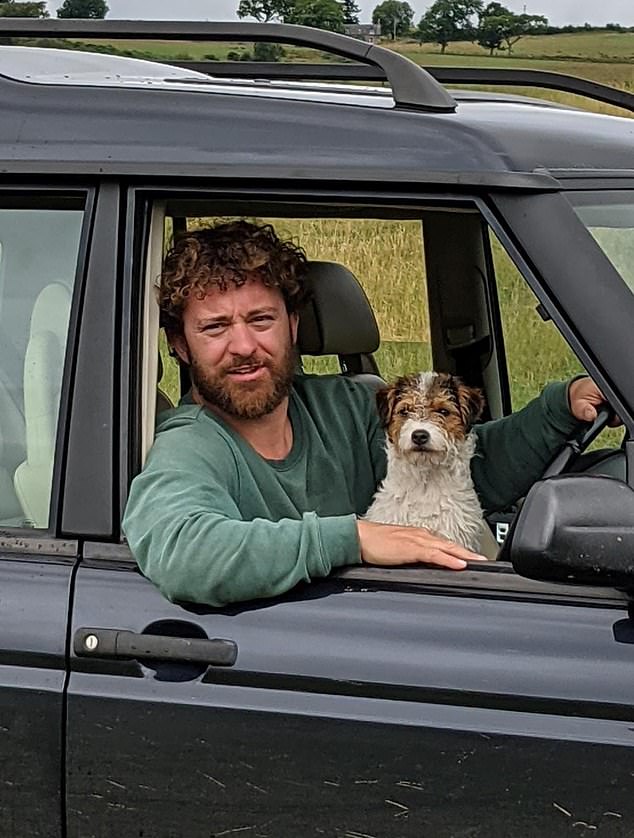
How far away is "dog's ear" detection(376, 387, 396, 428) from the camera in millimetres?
3377

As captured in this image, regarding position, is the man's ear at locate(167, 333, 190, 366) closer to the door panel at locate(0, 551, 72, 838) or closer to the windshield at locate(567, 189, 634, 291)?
the door panel at locate(0, 551, 72, 838)

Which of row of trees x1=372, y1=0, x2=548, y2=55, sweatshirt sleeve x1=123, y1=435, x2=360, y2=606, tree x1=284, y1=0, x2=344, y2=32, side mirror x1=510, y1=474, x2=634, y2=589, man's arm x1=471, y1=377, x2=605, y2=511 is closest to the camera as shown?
side mirror x1=510, y1=474, x2=634, y2=589

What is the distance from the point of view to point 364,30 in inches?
133

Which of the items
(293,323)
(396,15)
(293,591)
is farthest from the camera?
(396,15)

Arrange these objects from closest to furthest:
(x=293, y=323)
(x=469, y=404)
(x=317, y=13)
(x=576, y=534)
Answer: (x=576, y=534), (x=293, y=323), (x=469, y=404), (x=317, y=13)

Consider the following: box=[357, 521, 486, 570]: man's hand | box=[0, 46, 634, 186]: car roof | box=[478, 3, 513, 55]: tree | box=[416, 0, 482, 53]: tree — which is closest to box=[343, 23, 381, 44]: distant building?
box=[0, 46, 634, 186]: car roof

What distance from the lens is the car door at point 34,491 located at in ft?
7.61

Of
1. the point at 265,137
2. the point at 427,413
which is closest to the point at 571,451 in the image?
the point at 427,413

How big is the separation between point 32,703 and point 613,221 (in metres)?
1.32

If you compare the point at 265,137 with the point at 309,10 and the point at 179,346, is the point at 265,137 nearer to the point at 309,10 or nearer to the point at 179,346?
the point at 179,346

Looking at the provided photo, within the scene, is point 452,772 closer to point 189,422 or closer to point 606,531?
point 606,531

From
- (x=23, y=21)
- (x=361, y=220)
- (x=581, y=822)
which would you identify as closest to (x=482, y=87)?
(x=361, y=220)

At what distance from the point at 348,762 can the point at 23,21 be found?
5.19 feet

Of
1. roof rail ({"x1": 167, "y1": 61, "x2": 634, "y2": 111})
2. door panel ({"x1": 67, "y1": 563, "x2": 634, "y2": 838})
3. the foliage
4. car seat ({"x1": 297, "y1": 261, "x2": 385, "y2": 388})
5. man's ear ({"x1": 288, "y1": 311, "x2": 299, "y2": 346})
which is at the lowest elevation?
door panel ({"x1": 67, "y1": 563, "x2": 634, "y2": 838})
